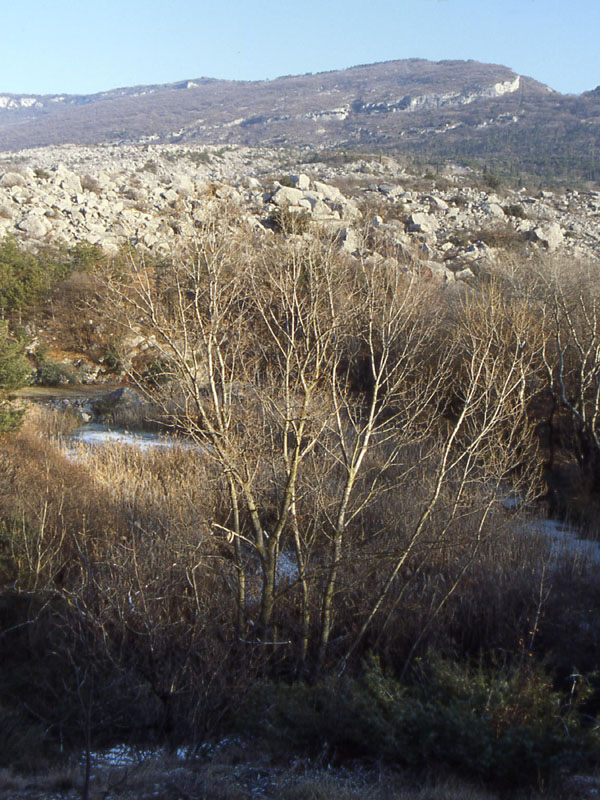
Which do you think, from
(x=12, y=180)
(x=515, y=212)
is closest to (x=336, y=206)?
(x=515, y=212)

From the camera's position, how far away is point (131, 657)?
206 inches

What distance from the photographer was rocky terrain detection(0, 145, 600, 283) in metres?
23.0

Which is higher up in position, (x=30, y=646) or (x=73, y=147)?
(x=73, y=147)

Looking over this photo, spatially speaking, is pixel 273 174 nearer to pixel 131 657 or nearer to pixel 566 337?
Answer: pixel 566 337

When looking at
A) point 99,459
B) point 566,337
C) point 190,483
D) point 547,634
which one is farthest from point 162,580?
point 566,337

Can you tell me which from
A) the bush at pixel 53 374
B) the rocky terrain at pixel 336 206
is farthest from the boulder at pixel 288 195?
the bush at pixel 53 374

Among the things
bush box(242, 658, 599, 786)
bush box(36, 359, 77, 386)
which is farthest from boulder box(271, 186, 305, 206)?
bush box(242, 658, 599, 786)

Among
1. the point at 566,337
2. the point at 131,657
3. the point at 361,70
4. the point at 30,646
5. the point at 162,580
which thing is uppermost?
the point at 361,70

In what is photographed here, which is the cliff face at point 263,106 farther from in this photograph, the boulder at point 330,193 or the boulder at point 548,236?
the boulder at point 548,236

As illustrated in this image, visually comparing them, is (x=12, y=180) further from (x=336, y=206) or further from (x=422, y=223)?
(x=422, y=223)

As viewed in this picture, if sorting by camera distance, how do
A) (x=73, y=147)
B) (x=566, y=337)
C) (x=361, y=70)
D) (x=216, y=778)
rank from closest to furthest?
1. (x=216, y=778)
2. (x=566, y=337)
3. (x=73, y=147)
4. (x=361, y=70)

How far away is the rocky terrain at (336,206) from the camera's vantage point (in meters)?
23.0

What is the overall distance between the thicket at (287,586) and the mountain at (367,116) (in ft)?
149

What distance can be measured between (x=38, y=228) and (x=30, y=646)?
2048cm
